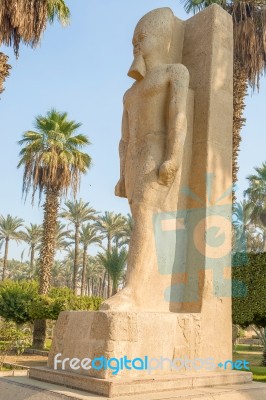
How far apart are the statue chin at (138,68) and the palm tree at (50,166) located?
17.0 m

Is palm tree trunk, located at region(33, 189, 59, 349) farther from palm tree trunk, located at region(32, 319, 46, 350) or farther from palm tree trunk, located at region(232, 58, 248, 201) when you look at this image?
palm tree trunk, located at region(232, 58, 248, 201)

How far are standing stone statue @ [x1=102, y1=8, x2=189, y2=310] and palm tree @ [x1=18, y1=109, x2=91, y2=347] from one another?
16934 millimetres

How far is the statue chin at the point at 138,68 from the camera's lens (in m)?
4.15

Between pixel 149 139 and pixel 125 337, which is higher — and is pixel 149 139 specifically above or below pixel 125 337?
above

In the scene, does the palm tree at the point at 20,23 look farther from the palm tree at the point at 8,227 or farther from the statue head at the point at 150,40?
the palm tree at the point at 8,227

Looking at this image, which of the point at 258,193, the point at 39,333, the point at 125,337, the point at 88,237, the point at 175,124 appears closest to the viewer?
the point at 125,337

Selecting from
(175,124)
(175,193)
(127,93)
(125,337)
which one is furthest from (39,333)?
(125,337)

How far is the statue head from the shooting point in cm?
419

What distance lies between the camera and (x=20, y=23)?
44.0 feet

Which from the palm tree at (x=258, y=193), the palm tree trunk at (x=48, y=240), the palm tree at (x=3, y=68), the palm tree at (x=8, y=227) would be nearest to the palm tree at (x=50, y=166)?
the palm tree trunk at (x=48, y=240)

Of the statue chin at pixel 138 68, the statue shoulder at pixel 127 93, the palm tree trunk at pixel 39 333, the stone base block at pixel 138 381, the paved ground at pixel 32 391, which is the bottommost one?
the palm tree trunk at pixel 39 333

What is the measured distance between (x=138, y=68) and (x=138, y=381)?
99.4 inches

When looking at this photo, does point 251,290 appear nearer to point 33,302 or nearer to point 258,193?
point 33,302

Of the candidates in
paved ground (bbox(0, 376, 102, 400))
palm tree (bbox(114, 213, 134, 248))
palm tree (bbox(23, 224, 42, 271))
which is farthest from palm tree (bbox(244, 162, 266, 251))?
paved ground (bbox(0, 376, 102, 400))
